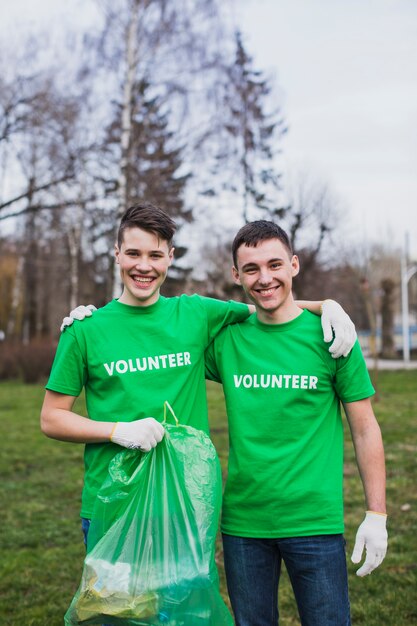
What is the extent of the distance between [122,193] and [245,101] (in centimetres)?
693

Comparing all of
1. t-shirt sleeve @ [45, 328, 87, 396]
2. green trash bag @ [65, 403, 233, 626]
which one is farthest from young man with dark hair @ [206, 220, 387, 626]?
t-shirt sleeve @ [45, 328, 87, 396]

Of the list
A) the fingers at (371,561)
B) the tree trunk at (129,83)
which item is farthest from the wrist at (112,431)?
the tree trunk at (129,83)

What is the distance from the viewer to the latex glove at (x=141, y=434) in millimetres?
1999

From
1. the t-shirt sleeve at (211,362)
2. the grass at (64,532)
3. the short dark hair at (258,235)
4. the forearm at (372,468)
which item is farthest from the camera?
the grass at (64,532)

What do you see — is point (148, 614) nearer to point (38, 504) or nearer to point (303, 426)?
point (303, 426)

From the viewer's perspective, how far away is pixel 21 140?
28.3ft

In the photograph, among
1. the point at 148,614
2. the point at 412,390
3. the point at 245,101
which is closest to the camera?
the point at 148,614

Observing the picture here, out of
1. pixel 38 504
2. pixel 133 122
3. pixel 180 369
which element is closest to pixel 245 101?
pixel 133 122

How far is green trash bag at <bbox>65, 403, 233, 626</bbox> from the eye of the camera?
189cm

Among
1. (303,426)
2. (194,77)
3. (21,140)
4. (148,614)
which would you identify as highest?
(194,77)

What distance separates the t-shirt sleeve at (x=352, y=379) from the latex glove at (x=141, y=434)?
63 centimetres

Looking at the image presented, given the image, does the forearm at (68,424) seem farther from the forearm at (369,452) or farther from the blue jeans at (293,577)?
the forearm at (369,452)

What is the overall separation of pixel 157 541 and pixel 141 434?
0.34 metres

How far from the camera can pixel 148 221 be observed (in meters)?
2.25
